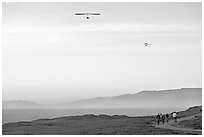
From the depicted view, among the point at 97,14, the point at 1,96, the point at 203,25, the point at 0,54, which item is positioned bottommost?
the point at 1,96

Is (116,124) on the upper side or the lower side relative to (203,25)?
lower

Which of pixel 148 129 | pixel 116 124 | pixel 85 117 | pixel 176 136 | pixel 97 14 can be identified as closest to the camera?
pixel 176 136

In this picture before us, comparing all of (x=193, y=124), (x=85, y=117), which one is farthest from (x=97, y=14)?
(x=85, y=117)

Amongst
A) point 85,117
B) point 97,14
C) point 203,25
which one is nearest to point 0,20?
point 97,14

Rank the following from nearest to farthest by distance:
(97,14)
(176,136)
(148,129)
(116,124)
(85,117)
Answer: (176,136) < (148,129) < (97,14) < (116,124) < (85,117)

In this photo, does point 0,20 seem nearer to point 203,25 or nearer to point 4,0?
point 4,0

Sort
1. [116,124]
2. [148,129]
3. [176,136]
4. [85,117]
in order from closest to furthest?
1. [176,136]
2. [148,129]
3. [116,124]
4. [85,117]

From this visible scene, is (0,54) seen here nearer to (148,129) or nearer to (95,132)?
(95,132)

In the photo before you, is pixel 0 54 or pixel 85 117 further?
pixel 85 117

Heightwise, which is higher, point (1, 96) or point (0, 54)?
point (0, 54)
